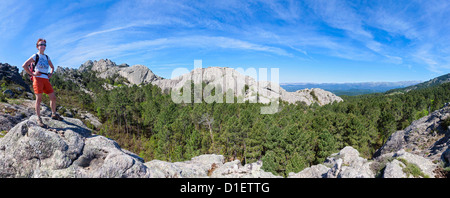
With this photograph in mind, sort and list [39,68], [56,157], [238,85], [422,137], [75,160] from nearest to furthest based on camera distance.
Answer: [39,68], [56,157], [75,160], [422,137], [238,85]

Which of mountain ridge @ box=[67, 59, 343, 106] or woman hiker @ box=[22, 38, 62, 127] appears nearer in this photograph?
woman hiker @ box=[22, 38, 62, 127]

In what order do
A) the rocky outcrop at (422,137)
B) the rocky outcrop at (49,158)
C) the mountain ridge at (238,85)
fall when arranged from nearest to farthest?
the rocky outcrop at (49,158), the rocky outcrop at (422,137), the mountain ridge at (238,85)

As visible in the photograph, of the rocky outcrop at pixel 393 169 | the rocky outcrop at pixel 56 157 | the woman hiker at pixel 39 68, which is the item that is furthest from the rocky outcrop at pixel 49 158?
the rocky outcrop at pixel 393 169

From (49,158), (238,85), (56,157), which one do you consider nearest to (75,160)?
(56,157)

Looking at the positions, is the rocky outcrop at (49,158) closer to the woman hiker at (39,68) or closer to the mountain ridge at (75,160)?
the mountain ridge at (75,160)

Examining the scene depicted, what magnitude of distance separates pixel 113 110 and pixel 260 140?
44585mm

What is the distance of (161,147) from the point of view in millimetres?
30875

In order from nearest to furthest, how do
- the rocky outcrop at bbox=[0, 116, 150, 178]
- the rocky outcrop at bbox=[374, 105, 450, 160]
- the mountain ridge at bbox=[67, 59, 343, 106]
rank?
the rocky outcrop at bbox=[0, 116, 150, 178] → the rocky outcrop at bbox=[374, 105, 450, 160] → the mountain ridge at bbox=[67, 59, 343, 106]

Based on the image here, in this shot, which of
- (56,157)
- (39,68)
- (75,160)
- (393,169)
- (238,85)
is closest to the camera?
(39,68)

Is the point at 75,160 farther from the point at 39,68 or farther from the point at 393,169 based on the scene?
the point at 393,169

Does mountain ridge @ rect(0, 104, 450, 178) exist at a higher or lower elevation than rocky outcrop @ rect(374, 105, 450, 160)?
higher

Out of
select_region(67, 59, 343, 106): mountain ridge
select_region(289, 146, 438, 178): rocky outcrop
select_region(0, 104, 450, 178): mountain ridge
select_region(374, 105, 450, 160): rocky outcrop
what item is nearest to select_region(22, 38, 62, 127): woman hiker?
select_region(0, 104, 450, 178): mountain ridge

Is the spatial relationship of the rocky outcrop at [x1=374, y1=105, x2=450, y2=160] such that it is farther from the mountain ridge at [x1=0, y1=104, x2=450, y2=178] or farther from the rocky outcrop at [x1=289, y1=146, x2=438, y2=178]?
the mountain ridge at [x1=0, y1=104, x2=450, y2=178]
